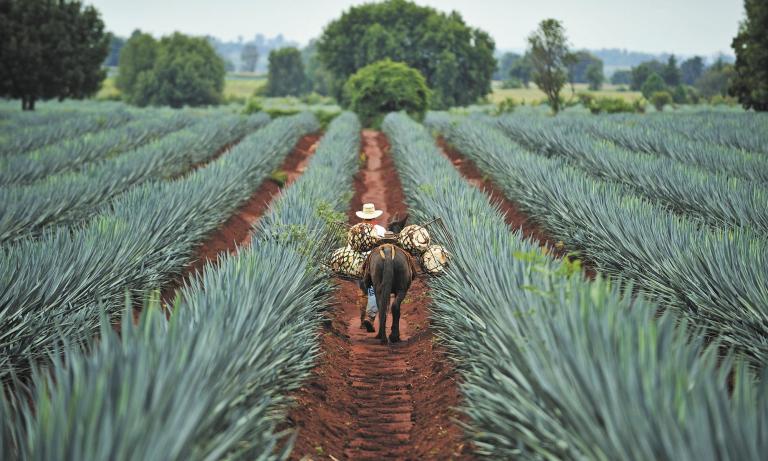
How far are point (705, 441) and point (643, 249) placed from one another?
5228 millimetres

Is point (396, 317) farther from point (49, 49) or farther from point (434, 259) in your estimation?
point (49, 49)

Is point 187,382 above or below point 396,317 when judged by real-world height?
above

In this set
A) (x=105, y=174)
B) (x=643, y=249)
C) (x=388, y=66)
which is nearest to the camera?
(x=643, y=249)

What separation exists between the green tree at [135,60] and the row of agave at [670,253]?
74.2 m

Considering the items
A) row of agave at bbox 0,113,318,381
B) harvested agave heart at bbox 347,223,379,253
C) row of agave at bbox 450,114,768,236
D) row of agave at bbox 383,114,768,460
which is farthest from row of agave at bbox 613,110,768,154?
row of agave at bbox 383,114,768,460

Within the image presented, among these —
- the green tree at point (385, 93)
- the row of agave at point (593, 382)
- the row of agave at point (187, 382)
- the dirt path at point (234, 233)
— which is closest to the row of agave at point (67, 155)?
the dirt path at point (234, 233)

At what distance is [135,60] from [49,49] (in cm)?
4931

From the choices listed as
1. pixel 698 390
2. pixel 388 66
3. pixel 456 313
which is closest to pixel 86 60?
pixel 388 66

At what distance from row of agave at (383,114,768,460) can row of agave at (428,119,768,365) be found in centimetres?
153

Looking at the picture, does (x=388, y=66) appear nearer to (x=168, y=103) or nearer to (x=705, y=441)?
(x=168, y=103)

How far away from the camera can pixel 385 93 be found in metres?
46.5

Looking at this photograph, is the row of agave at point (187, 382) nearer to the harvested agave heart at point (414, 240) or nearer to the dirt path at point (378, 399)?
the dirt path at point (378, 399)

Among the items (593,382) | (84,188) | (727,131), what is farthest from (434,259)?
(727,131)

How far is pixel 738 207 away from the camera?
29.9 ft
